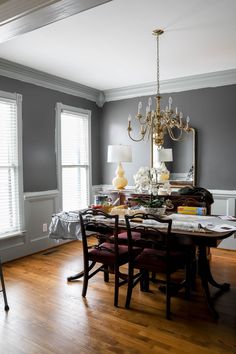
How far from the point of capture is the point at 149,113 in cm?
360

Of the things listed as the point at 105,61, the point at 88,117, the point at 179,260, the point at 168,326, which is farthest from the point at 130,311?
the point at 88,117

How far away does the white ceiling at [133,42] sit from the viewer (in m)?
2.73

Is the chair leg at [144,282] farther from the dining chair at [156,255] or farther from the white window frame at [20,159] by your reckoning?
the white window frame at [20,159]

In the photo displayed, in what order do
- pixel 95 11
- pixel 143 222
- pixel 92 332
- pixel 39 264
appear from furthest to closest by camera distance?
pixel 39 264, pixel 143 222, pixel 95 11, pixel 92 332

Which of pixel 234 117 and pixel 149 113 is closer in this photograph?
pixel 149 113

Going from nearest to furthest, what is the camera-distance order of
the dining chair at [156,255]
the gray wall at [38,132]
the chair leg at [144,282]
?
the dining chair at [156,255] < the chair leg at [144,282] < the gray wall at [38,132]

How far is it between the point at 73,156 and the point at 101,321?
3255mm

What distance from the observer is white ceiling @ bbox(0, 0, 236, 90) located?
2.73 metres

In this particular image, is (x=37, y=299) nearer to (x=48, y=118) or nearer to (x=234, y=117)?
(x=48, y=118)

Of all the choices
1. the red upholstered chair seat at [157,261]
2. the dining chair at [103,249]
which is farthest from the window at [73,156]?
the red upholstered chair seat at [157,261]

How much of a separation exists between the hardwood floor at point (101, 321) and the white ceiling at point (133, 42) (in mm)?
2691

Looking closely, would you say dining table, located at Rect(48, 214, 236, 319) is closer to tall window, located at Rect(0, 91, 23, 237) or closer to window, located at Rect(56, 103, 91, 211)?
tall window, located at Rect(0, 91, 23, 237)

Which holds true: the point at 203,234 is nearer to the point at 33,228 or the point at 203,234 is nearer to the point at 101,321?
the point at 101,321

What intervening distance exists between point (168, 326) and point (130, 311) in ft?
1.29
